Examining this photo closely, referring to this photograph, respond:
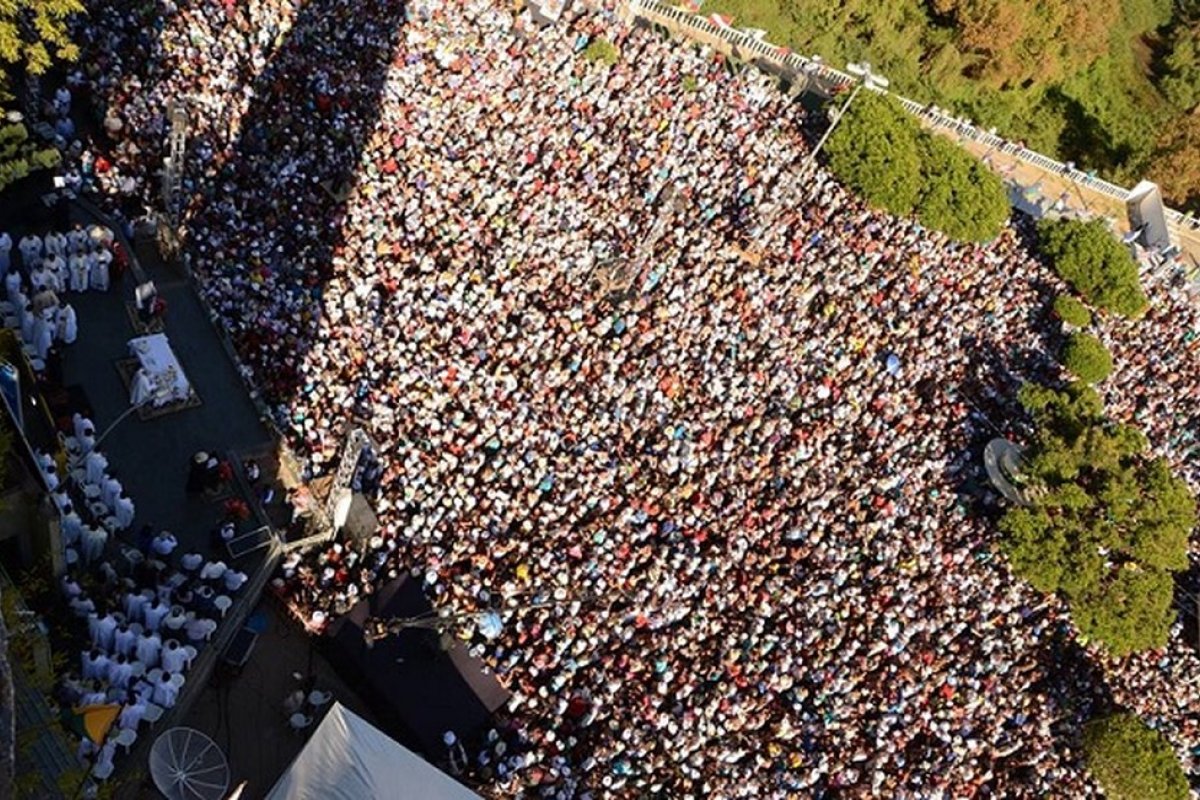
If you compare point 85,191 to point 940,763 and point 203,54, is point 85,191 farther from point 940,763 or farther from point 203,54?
point 940,763

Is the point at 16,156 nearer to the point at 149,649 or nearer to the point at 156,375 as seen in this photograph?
the point at 156,375

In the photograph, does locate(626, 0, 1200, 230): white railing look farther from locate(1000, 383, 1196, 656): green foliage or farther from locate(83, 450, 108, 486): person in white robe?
locate(83, 450, 108, 486): person in white robe

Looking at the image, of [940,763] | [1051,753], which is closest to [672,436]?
[940,763]

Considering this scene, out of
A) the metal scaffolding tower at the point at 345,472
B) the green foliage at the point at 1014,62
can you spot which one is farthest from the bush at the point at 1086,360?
the metal scaffolding tower at the point at 345,472

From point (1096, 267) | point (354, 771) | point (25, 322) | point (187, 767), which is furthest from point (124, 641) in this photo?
point (1096, 267)

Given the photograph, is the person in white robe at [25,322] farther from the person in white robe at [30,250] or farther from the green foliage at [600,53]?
the green foliage at [600,53]

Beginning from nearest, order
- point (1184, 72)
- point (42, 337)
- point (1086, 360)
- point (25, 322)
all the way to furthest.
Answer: point (42, 337)
point (25, 322)
point (1086, 360)
point (1184, 72)
